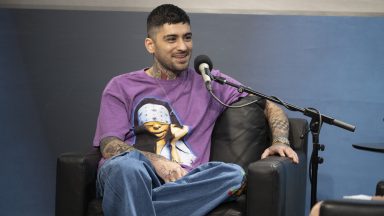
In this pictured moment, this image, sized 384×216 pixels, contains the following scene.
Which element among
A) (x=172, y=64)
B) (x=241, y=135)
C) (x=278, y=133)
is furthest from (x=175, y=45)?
(x=278, y=133)

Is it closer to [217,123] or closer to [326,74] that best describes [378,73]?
[326,74]

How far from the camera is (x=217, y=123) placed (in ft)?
10.6

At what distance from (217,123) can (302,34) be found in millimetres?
806

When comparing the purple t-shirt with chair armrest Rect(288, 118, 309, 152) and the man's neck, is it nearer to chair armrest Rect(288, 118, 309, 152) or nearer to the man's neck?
the man's neck

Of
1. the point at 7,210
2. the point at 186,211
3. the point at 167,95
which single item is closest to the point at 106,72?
the point at 167,95

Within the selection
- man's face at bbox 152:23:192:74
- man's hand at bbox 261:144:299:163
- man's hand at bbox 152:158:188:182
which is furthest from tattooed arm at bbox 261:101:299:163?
man's face at bbox 152:23:192:74

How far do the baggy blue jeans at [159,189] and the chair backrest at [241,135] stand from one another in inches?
17.4

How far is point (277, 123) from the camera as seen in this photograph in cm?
308

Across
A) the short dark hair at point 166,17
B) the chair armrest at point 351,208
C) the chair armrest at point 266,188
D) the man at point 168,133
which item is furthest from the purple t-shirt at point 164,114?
the chair armrest at point 351,208

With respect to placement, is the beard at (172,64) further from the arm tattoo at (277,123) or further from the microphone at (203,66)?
the arm tattoo at (277,123)

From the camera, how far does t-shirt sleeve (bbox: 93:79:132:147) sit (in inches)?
119

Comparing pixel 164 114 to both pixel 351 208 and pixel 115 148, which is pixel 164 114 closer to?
pixel 115 148

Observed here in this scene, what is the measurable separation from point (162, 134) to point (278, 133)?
0.56m

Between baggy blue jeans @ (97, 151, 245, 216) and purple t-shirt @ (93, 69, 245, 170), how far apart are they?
35 cm
